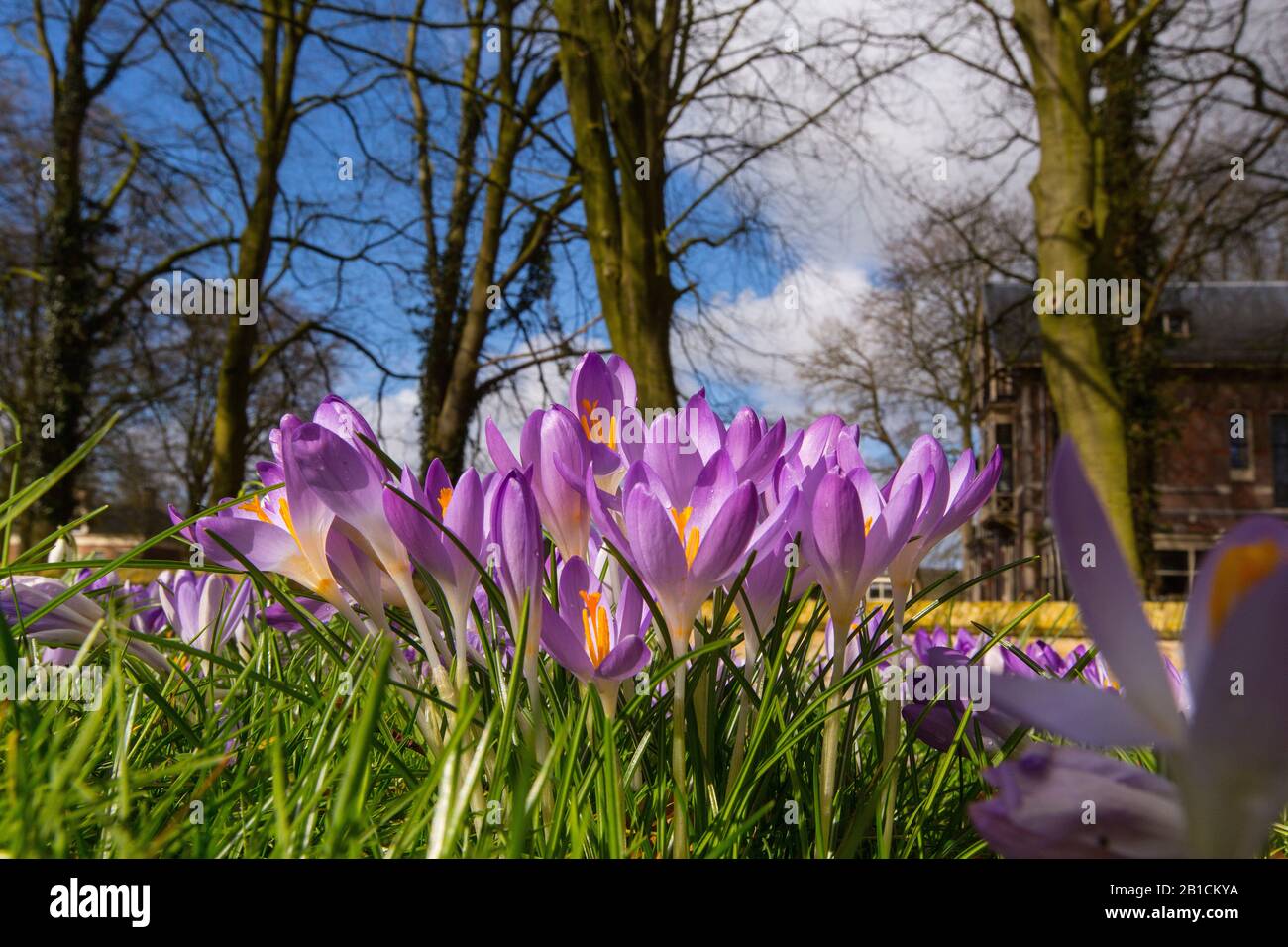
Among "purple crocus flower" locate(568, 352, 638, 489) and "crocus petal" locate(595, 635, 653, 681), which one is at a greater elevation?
"purple crocus flower" locate(568, 352, 638, 489)

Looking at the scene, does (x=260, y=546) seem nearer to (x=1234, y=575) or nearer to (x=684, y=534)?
(x=684, y=534)

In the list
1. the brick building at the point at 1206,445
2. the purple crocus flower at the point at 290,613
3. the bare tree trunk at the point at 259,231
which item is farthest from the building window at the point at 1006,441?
Result: the purple crocus flower at the point at 290,613

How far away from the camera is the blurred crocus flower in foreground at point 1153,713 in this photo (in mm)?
269

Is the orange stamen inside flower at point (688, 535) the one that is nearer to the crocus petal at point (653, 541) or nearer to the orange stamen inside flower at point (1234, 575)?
the crocus petal at point (653, 541)

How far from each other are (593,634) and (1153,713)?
0.38 metres

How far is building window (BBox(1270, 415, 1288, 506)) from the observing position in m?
22.9

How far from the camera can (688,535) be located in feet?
1.97

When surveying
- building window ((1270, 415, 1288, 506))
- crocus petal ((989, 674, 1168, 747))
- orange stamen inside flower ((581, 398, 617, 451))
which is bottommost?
crocus petal ((989, 674, 1168, 747))

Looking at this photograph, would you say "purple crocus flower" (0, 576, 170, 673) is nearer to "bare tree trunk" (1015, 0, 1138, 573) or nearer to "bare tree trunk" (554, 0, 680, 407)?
"bare tree trunk" (554, 0, 680, 407)

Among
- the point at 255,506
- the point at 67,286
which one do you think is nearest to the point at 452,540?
the point at 255,506

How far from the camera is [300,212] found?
10.0 m

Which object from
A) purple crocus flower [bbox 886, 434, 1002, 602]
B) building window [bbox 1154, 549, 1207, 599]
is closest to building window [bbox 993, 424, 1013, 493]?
building window [bbox 1154, 549, 1207, 599]
